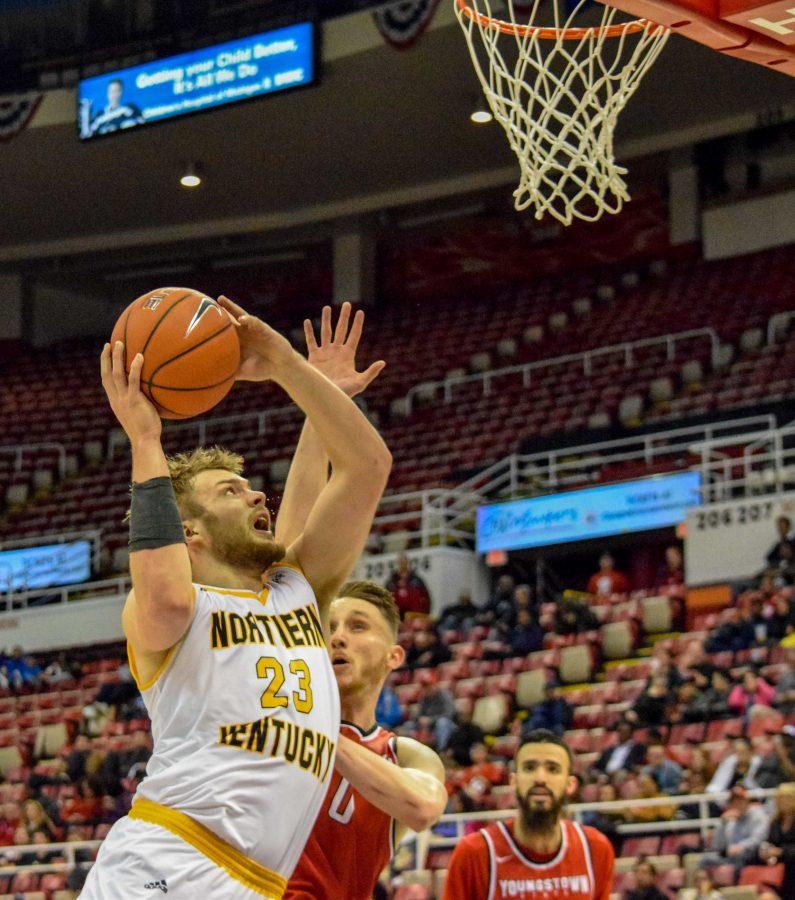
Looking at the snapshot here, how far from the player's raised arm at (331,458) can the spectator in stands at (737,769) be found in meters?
6.95

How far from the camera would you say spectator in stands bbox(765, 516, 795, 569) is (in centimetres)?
1377

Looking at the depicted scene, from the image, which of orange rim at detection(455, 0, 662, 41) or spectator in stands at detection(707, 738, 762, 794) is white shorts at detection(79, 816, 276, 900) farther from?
spectator in stands at detection(707, 738, 762, 794)

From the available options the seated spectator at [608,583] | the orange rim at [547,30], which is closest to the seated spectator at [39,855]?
the seated spectator at [608,583]

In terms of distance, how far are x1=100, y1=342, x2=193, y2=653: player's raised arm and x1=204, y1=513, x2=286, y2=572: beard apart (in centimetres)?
22

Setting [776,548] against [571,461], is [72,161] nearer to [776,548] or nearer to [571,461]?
[571,461]

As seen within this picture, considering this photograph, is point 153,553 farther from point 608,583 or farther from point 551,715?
point 608,583

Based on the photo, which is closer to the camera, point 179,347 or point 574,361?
point 179,347

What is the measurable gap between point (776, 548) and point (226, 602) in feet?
38.3

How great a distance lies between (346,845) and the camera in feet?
12.6

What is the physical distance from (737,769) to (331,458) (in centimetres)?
740

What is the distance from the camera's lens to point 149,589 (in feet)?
9.66

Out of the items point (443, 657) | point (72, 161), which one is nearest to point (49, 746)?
point (443, 657)

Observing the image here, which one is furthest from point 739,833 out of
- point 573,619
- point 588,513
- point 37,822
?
point 588,513

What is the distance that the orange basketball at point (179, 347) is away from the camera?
319cm
